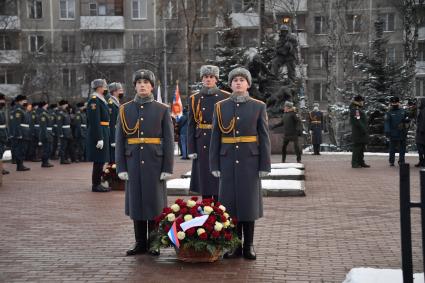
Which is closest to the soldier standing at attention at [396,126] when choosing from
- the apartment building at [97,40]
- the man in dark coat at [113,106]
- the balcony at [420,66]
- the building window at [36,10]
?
the man in dark coat at [113,106]

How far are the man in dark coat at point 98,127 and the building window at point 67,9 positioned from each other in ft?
145

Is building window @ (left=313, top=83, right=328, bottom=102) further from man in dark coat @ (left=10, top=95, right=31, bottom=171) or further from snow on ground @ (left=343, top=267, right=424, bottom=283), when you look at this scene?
snow on ground @ (left=343, top=267, right=424, bottom=283)

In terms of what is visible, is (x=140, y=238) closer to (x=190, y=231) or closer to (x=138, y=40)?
(x=190, y=231)

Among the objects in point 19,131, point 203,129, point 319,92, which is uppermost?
point 203,129

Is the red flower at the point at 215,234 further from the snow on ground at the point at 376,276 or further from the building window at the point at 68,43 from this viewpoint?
the building window at the point at 68,43

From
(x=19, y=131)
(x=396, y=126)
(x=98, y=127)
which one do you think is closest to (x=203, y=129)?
(x=98, y=127)

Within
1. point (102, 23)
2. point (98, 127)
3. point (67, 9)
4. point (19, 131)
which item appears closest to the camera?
point (98, 127)

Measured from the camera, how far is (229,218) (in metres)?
7.16

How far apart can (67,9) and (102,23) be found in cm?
406

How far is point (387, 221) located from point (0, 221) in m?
5.80

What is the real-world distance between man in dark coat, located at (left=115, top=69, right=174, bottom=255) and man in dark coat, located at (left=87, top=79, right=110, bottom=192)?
5258 mm

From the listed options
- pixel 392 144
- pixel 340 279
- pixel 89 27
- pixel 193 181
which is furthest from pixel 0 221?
pixel 89 27

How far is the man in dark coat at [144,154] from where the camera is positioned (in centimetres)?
748

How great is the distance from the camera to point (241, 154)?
725cm
